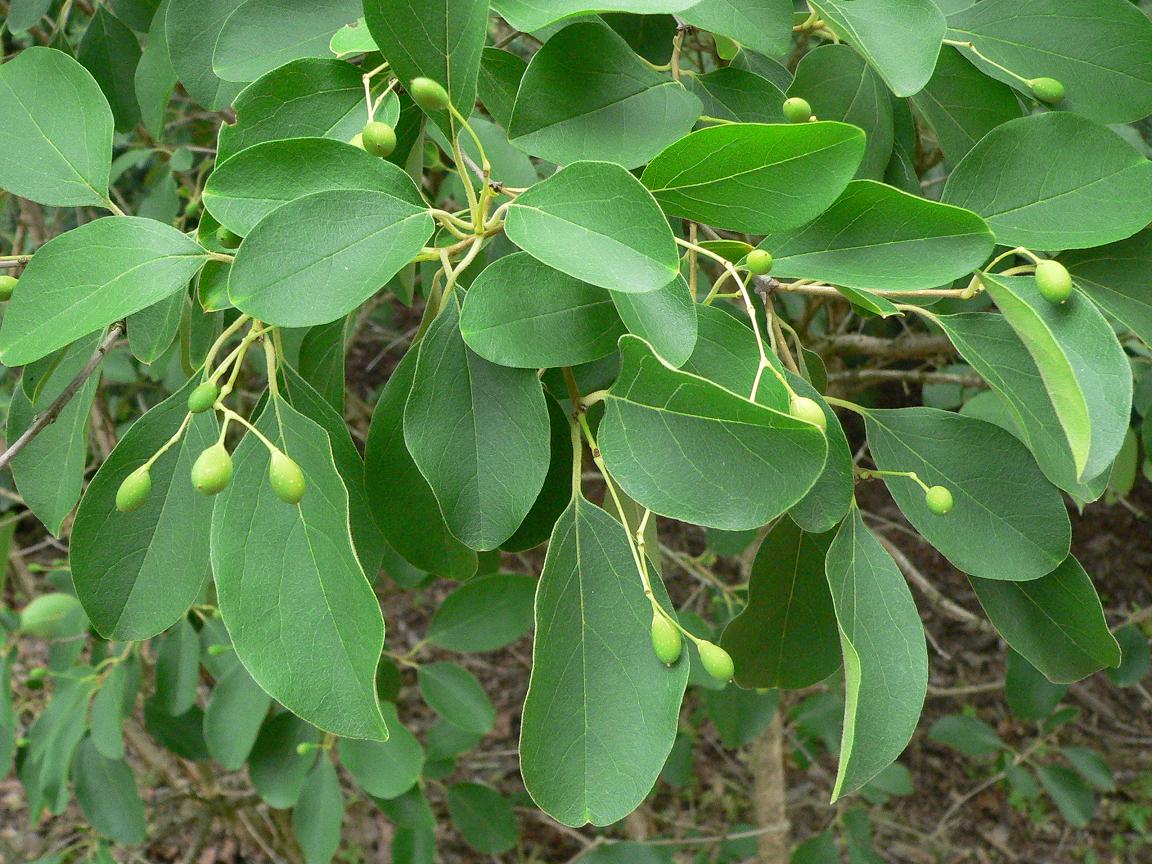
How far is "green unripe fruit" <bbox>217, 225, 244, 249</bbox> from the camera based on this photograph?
2.45 feet

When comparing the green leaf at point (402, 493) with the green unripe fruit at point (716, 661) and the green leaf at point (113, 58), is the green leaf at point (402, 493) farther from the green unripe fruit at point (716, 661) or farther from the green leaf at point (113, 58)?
the green leaf at point (113, 58)

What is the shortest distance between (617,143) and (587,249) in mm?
194

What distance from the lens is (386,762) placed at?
5.38 ft

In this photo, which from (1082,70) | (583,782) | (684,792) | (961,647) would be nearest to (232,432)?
(583,782)

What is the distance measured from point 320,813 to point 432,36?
1505 millimetres

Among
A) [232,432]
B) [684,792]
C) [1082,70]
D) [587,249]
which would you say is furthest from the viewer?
[684,792]

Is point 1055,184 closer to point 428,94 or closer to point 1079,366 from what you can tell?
point 1079,366

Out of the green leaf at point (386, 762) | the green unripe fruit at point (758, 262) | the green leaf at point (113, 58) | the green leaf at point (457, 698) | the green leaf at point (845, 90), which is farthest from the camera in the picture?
the green leaf at point (457, 698)

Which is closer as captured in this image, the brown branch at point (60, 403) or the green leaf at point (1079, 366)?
the green leaf at point (1079, 366)

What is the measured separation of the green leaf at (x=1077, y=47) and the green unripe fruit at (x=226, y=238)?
681 millimetres

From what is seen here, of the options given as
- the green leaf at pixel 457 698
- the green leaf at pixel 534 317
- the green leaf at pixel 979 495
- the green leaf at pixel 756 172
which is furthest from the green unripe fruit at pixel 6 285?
the green leaf at pixel 457 698

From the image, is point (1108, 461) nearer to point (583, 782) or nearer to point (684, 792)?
point (583, 782)

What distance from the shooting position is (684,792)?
3.14 m

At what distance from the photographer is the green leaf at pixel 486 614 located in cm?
177
